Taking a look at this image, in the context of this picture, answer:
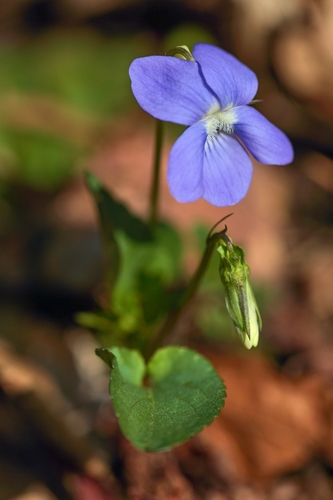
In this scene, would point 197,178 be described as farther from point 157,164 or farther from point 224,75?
point 157,164

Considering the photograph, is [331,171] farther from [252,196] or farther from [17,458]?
[17,458]

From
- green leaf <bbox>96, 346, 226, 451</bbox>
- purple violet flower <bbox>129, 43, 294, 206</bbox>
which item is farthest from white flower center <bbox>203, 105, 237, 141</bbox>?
green leaf <bbox>96, 346, 226, 451</bbox>

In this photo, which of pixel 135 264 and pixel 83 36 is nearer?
pixel 135 264

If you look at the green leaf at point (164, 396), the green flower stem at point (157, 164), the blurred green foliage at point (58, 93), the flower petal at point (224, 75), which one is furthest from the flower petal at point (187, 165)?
the blurred green foliage at point (58, 93)

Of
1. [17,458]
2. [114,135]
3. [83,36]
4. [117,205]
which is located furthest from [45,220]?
[83,36]

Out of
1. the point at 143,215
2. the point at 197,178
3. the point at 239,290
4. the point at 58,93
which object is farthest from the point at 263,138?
the point at 58,93

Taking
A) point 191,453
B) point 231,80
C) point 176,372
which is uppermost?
point 231,80
